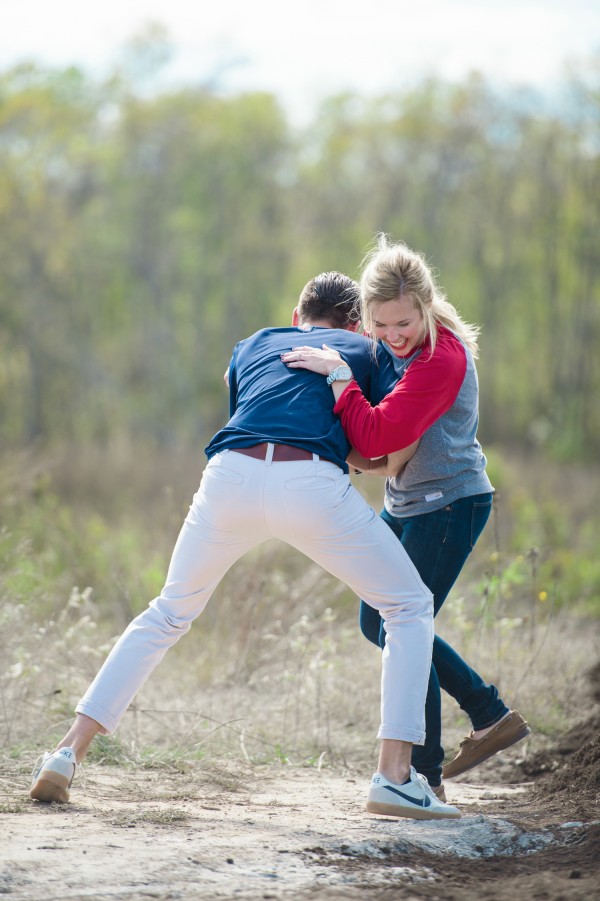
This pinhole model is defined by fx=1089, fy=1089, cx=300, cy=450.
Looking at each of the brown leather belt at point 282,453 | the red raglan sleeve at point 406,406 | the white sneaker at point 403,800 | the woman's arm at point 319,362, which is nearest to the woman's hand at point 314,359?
the woman's arm at point 319,362

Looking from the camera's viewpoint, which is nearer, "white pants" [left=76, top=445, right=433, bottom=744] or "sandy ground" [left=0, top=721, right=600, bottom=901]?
"sandy ground" [left=0, top=721, right=600, bottom=901]

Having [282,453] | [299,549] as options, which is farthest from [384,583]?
[282,453]

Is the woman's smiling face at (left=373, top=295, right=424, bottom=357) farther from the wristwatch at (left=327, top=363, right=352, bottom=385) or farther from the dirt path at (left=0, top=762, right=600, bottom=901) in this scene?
the dirt path at (left=0, top=762, right=600, bottom=901)

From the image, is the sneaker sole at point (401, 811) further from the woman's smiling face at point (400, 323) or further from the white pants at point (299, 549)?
the woman's smiling face at point (400, 323)

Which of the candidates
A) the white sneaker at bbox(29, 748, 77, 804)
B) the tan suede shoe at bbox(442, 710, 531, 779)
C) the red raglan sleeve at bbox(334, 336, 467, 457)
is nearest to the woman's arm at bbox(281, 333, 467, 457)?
the red raglan sleeve at bbox(334, 336, 467, 457)

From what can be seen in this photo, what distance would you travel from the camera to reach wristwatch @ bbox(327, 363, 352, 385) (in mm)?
3697

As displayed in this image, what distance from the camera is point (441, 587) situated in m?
4.01

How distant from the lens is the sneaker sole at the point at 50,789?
143 inches

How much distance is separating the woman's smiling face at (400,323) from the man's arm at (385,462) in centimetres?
36

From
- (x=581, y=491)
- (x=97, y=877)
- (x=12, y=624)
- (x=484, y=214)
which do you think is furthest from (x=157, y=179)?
(x=97, y=877)

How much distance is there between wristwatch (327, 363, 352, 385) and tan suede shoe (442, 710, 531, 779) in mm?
1497

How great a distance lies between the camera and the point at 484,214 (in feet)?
94.9

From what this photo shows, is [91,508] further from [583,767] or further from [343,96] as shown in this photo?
[343,96]

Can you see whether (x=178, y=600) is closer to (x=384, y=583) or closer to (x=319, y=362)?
(x=384, y=583)
